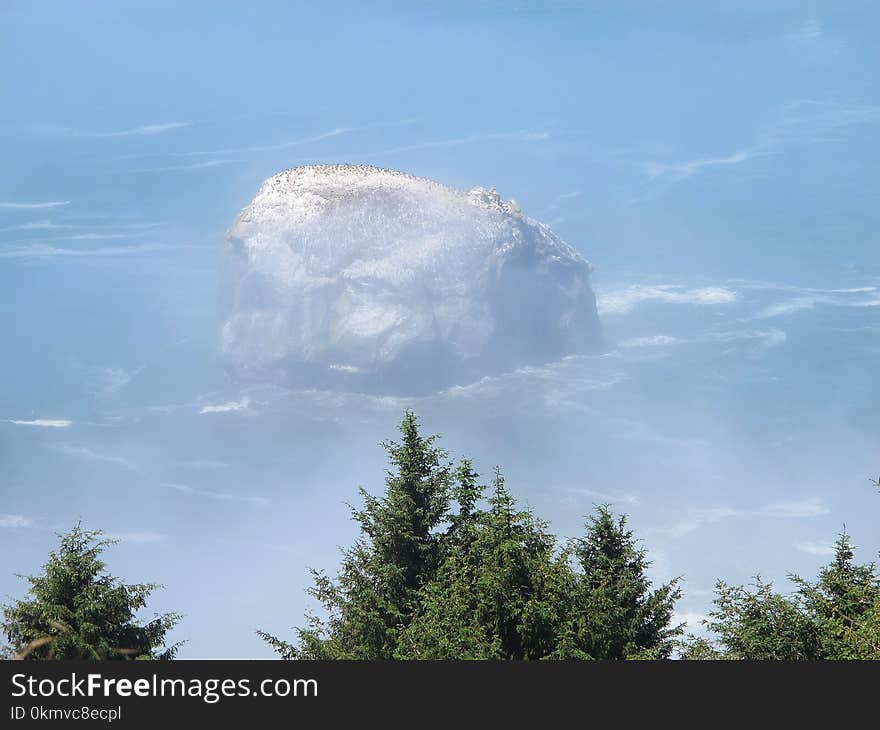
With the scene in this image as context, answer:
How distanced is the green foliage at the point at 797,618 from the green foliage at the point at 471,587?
11.6ft

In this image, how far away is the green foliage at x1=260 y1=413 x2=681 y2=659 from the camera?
52.5m

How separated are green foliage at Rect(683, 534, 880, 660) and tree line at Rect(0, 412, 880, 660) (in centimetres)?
6

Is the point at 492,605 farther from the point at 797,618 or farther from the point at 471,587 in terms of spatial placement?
the point at 797,618

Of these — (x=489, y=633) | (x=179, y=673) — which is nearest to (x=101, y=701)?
(x=179, y=673)

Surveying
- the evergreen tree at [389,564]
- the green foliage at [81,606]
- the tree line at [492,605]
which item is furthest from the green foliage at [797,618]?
the green foliage at [81,606]

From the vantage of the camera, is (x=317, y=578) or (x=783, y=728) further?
(x=317, y=578)

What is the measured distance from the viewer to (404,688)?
1385 inches

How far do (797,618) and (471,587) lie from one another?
12.9 metres

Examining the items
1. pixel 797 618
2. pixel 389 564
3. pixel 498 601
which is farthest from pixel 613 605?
pixel 389 564

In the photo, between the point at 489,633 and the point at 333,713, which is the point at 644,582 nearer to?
the point at 489,633

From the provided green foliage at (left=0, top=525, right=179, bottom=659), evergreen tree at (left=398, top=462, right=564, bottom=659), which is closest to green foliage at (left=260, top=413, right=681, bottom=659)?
evergreen tree at (left=398, top=462, right=564, bottom=659)

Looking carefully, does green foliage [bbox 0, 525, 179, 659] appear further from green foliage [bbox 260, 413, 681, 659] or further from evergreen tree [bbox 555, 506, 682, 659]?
evergreen tree [bbox 555, 506, 682, 659]

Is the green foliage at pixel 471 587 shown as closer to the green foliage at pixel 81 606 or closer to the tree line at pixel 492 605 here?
the tree line at pixel 492 605

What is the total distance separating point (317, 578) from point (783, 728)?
34.3 m
